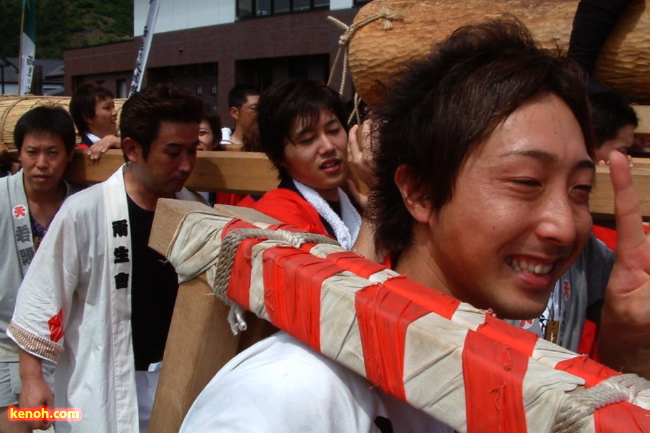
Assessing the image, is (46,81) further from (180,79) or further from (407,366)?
(407,366)

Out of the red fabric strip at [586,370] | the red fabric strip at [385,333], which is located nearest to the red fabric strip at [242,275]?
the red fabric strip at [385,333]

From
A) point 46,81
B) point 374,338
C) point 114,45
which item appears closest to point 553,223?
point 374,338

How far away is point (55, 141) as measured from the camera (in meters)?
3.29

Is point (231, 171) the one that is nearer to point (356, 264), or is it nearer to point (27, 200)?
point (356, 264)

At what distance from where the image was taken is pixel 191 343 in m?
1.33

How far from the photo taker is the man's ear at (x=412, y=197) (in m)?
1.25

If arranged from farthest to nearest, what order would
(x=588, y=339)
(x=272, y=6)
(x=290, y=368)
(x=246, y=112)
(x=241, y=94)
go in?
1. (x=272, y=6)
2. (x=241, y=94)
3. (x=246, y=112)
4. (x=588, y=339)
5. (x=290, y=368)

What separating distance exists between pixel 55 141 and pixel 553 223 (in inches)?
111

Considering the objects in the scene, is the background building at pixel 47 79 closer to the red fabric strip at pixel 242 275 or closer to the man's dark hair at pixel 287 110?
the man's dark hair at pixel 287 110

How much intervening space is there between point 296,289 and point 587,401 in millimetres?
478

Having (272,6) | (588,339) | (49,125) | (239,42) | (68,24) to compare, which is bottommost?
(588,339)

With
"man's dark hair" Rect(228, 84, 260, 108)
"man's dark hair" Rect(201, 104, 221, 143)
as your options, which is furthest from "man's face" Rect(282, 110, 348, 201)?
"man's dark hair" Rect(228, 84, 260, 108)

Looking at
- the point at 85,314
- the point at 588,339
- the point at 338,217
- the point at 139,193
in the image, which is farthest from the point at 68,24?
the point at 588,339

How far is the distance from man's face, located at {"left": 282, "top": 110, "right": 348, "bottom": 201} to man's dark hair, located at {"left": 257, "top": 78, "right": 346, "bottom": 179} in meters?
0.02
